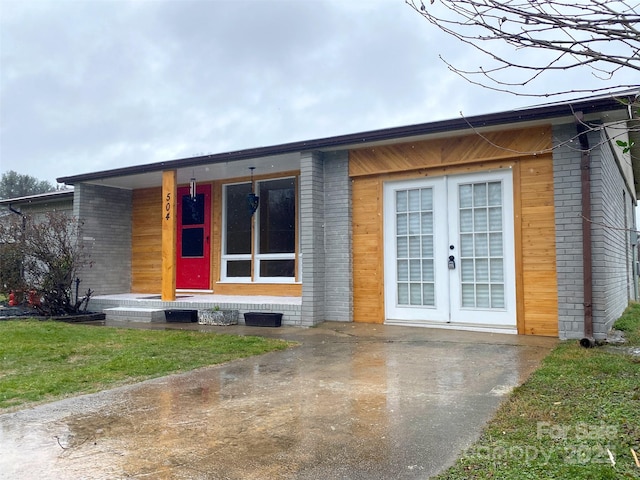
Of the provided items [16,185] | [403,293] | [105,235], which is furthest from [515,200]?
[16,185]

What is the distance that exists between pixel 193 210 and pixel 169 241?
1911mm

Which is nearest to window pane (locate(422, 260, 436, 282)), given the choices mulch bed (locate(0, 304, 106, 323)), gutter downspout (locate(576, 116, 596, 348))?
gutter downspout (locate(576, 116, 596, 348))

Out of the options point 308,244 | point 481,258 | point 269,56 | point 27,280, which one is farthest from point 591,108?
point 269,56

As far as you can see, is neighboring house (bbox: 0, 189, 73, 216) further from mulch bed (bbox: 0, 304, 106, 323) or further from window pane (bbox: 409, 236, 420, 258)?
window pane (bbox: 409, 236, 420, 258)

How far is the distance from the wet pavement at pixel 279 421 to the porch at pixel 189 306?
108 inches

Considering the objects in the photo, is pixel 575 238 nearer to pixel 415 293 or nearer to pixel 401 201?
pixel 415 293

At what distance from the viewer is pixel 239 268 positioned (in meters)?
11.0

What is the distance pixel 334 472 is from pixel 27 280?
9.29 m

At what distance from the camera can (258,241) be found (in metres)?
10.8

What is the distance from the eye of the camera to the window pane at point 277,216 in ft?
34.1

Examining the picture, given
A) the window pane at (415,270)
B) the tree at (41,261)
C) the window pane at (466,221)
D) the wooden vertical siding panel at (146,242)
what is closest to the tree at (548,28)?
the window pane at (466,221)

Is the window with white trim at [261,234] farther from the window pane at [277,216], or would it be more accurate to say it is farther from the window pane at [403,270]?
the window pane at [403,270]

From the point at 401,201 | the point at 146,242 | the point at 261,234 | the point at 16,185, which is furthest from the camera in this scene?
the point at 16,185

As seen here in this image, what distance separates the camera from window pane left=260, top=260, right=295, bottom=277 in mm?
10312
